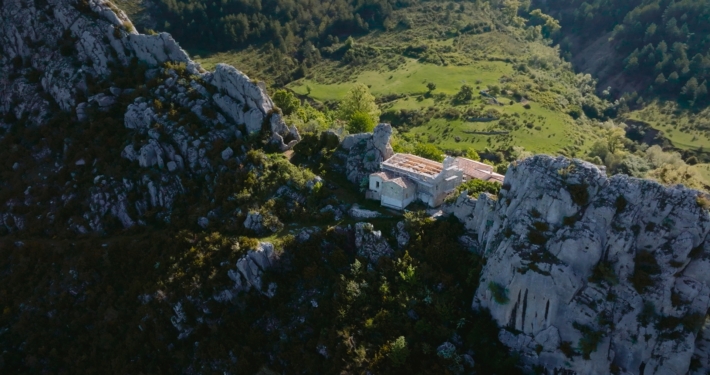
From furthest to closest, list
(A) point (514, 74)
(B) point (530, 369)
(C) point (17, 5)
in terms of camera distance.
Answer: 1. (A) point (514, 74)
2. (C) point (17, 5)
3. (B) point (530, 369)

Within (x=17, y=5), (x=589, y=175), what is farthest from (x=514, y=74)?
(x=17, y=5)

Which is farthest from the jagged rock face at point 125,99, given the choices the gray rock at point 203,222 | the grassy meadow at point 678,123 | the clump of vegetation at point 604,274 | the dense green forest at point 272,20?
the grassy meadow at point 678,123

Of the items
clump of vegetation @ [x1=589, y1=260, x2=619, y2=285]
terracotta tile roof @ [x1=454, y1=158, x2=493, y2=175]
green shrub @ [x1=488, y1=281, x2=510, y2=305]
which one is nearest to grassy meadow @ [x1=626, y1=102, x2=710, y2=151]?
terracotta tile roof @ [x1=454, y1=158, x2=493, y2=175]

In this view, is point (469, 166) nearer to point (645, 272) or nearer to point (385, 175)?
point (385, 175)

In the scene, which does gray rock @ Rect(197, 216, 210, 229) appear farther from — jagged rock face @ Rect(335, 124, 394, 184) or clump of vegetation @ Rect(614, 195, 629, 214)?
clump of vegetation @ Rect(614, 195, 629, 214)

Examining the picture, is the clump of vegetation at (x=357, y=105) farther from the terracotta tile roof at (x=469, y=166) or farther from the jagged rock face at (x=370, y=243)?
the jagged rock face at (x=370, y=243)

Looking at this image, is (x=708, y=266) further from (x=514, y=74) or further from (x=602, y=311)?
(x=514, y=74)
